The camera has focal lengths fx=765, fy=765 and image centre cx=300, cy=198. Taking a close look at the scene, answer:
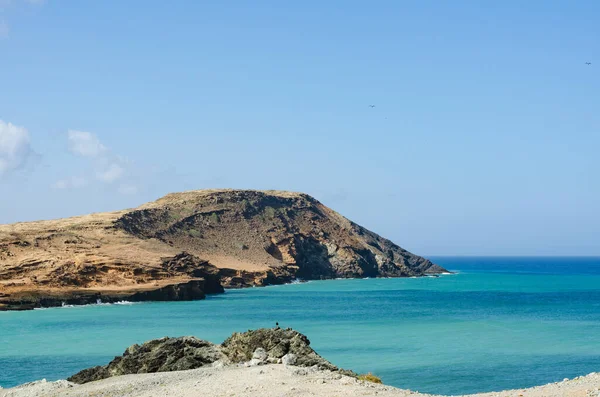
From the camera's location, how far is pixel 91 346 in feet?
146

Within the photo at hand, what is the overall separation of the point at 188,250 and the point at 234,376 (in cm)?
11769

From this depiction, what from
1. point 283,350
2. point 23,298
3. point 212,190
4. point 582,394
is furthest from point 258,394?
point 212,190

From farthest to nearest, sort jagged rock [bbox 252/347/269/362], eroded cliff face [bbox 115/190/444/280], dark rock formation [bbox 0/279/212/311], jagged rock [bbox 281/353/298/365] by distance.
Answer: eroded cliff face [bbox 115/190/444/280] → dark rock formation [bbox 0/279/212/311] → jagged rock [bbox 252/347/269/362] → jagged rock [bbox 281/353/298/365]

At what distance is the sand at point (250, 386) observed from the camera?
18.7 meters

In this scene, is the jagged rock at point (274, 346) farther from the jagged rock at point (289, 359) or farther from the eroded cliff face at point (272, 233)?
the eroded cliff face at point (272, 233)

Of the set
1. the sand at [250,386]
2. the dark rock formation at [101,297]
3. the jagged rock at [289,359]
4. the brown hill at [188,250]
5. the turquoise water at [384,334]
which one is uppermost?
the brown hill at [188,250]

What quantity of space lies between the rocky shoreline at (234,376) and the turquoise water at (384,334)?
26.1 ft

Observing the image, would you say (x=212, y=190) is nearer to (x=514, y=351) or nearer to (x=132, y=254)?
(x=132, y=254)

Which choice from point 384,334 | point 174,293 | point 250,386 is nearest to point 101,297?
point 174,293

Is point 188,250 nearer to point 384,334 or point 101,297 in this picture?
point 101,297

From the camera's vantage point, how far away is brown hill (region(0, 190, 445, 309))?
91.6 m

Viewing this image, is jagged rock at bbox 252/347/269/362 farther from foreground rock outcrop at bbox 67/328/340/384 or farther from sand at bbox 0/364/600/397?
sand at bbox 0/364/600/397

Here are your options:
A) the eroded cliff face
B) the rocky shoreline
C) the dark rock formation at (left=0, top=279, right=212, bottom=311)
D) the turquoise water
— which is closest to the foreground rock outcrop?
the rocky shoreline

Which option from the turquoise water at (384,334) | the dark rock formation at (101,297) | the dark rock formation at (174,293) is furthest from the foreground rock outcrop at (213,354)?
the dark rock formation at (174,293)
